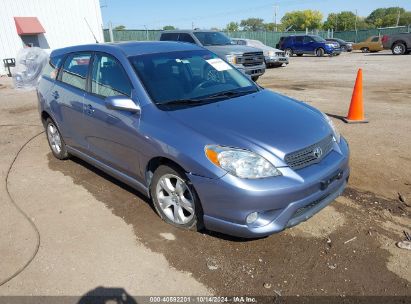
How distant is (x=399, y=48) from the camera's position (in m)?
25.9

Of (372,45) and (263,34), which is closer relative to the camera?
(372,45)

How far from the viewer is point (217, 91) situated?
392 cm

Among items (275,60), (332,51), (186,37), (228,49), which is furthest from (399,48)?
(186,37)

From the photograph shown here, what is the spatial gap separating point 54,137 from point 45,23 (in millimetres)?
20315

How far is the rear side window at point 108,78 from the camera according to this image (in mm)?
3770

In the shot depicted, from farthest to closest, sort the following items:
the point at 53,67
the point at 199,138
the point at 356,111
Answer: the point at 356,111 < the point at 53,67 < the point at 199,138

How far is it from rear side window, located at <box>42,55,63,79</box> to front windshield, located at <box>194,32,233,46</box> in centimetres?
825

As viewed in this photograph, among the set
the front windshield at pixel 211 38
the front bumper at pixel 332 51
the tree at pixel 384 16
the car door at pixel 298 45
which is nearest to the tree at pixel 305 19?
the tree at pixel 384 16

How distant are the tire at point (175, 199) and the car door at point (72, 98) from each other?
1.51 m

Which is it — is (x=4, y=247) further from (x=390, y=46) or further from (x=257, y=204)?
(x=390, y=46)

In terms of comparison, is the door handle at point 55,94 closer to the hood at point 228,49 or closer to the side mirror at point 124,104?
the side mirror at point 124,104

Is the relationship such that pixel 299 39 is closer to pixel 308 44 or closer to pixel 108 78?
pixel 308 44

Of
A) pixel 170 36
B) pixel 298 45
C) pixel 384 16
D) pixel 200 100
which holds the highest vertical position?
pixel 384 16

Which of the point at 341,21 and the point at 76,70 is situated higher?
the point at 341,21
